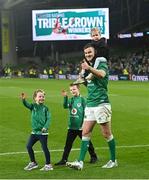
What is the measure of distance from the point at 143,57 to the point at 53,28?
10413mm

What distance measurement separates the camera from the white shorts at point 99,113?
10.0m

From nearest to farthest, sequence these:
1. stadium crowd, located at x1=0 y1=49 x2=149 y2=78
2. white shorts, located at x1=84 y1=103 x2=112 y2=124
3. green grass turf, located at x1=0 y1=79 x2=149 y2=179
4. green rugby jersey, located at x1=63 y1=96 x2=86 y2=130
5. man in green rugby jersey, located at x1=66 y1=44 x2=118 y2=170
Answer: green grass turf, located at x1=0 y1=79 x2=149 y2=179
man in green rugby jersey, located at x1=66 y1=44 x2=118 y2=170
white shorts, located at x1=84 y1=103 x2=112 y2=124
green rugby jersey, located at x1=63 y1=96 x2=86 y2=130
stadium crowd, located at x1=0 y1=49 x2=149 y2=78

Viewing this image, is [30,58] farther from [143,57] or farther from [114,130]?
[114,130]

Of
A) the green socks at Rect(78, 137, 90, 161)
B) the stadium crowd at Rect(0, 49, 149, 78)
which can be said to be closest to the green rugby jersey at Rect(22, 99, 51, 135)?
the green socks at Rect(78, 137, 90, 161)

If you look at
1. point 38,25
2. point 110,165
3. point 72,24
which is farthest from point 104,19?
point 110,165

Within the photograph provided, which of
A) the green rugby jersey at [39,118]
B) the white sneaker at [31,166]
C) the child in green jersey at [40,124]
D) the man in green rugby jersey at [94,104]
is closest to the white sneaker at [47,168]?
the child in green jersey at [40,124]

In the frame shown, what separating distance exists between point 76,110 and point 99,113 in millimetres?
965

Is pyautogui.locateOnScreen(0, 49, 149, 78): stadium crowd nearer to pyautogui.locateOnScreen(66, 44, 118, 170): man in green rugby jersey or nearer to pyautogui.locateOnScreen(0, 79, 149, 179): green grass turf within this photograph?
pyautogui.locateOnScreen(0, 79, 149, 179): green grass turf

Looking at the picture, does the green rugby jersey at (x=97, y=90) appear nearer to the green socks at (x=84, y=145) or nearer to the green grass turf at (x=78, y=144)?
the green socks at (x=84, y=145)

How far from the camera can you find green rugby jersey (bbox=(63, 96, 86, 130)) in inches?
428

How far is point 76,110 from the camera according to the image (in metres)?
10.9

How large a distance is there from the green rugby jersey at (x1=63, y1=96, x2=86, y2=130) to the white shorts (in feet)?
2.38

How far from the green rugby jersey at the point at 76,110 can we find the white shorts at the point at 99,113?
72 centimetres

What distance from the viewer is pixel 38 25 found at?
6238 cm
